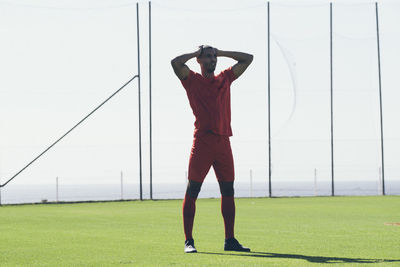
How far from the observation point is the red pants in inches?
292

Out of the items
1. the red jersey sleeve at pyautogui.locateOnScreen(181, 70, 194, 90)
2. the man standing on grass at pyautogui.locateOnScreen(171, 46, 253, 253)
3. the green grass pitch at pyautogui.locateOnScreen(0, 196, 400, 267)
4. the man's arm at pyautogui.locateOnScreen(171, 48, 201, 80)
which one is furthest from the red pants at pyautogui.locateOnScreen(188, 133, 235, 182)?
the green grass pitch at pyautogui.locateOnScreen(0, 196, 400, 267)

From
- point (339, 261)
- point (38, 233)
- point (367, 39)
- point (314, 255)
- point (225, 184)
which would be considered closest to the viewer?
point (339, 261)

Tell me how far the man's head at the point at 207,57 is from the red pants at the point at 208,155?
0.68 meters

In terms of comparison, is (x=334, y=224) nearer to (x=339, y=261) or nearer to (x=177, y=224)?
(x=177, y=224)

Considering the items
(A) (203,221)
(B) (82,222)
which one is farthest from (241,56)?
(B) (82,222)

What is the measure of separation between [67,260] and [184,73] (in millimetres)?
2126

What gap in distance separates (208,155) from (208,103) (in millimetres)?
519

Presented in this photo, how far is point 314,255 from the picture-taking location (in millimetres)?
6988

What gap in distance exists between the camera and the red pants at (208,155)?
24.3 ft

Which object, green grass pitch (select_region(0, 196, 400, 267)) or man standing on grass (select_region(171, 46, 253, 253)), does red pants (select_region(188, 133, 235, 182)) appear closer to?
man standing on grass (select_region(171, 46, 253, 253))

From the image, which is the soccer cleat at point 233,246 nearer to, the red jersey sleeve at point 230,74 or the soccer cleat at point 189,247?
the soccer cleat at point 189,247

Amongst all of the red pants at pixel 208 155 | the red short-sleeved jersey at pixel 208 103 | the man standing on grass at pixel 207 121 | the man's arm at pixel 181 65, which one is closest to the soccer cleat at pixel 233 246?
the man standing on grass at pixel 207 121

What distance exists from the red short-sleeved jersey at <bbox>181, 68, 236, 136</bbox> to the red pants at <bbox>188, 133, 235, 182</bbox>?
72mm

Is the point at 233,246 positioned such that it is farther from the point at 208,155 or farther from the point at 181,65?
the point at 181,65
